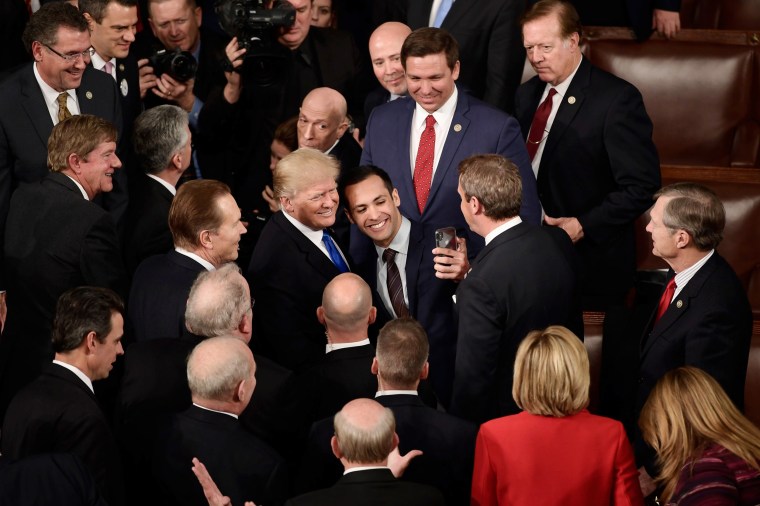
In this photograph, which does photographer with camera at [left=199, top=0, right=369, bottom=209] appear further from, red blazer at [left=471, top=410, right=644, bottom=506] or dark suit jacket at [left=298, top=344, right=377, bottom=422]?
red blazer at [left=471, top=410, right=644, bottom=506]

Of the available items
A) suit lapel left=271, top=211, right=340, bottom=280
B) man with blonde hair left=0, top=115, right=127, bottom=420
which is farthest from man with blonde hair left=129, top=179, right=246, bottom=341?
suit lapel left=271, top=211, right=340, bottom=280

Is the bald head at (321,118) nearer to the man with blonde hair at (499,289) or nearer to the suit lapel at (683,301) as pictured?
the man with blonde hair at (499,289)

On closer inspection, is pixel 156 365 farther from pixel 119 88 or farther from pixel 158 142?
pixel 119 88

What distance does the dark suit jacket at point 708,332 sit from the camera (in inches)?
151

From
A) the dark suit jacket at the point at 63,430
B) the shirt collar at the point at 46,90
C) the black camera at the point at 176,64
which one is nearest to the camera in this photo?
the dark suit jacket at the point at 63,430

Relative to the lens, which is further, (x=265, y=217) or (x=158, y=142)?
(x=265, y=217)

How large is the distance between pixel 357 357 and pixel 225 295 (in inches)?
20.6

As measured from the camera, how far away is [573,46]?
4.93 metres

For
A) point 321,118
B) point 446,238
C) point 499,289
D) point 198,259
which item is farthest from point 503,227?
point 321,118

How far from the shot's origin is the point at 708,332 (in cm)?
386

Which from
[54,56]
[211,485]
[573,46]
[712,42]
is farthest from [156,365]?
[712,42]

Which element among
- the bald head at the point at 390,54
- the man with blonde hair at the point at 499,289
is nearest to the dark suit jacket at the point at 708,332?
the man with blonde hair at the point at 499,289

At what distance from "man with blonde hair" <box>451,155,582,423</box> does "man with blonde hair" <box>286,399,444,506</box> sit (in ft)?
2.72

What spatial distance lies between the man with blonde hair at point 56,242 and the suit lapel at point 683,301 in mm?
2061
